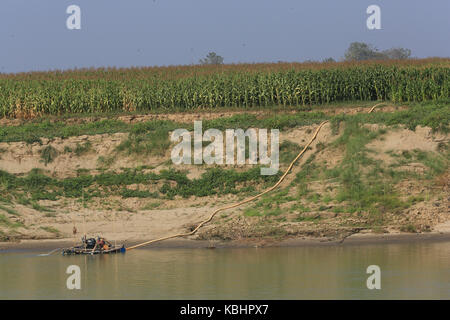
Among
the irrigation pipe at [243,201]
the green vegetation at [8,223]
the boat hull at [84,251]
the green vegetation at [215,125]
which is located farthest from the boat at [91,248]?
the green vegetation at [215,125]

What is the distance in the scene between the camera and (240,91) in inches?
1068

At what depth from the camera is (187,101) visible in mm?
27203

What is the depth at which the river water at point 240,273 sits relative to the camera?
14.5 m

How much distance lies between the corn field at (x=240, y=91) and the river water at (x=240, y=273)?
30.6ft

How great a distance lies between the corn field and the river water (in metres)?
9.32

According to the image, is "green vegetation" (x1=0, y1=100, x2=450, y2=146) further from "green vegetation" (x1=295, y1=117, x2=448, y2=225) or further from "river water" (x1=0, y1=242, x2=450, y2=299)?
"river water" (x1=0, y1=242, x2=450, y2=299)

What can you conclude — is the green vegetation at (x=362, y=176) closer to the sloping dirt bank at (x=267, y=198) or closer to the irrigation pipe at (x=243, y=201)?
the sloping dirt bank at (x=267, y=198)

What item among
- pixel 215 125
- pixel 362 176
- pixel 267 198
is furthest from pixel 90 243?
pixel 362 176

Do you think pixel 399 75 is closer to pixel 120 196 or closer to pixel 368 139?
pixel 368 139

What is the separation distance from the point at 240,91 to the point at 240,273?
12038 millimetres
